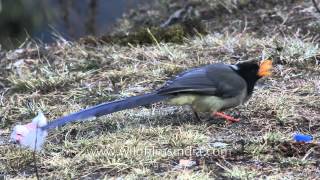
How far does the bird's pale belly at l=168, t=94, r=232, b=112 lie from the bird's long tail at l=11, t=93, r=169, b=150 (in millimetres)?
103

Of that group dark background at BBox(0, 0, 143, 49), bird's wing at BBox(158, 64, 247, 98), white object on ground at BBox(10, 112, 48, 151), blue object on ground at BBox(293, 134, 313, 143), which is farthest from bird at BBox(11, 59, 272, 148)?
dark background at BBox(0, 0, 143, 49)

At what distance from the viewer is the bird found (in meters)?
4.90

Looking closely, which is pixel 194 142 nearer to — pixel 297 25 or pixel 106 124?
pixel 106 124

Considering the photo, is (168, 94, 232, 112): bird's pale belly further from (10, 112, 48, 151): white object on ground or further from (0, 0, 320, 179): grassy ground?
(10, 112, 48, 151): white object on ground

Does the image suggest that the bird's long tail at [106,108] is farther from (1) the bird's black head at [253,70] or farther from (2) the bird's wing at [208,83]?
(1) the bird's black head at [253,70]

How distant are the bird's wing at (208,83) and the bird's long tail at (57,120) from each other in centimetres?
11

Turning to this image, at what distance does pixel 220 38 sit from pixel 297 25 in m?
0.99

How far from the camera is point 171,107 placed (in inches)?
215

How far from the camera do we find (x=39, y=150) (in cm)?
462

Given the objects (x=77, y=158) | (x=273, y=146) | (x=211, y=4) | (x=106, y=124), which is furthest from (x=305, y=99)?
(x=211, y=4)

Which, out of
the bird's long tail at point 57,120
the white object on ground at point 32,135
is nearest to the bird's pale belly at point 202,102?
the bird's long tail at point 57,120

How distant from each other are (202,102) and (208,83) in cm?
14

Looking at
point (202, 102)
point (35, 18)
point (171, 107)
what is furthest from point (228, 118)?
point (35, 18)

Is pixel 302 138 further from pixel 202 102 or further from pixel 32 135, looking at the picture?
pixel 32 135
